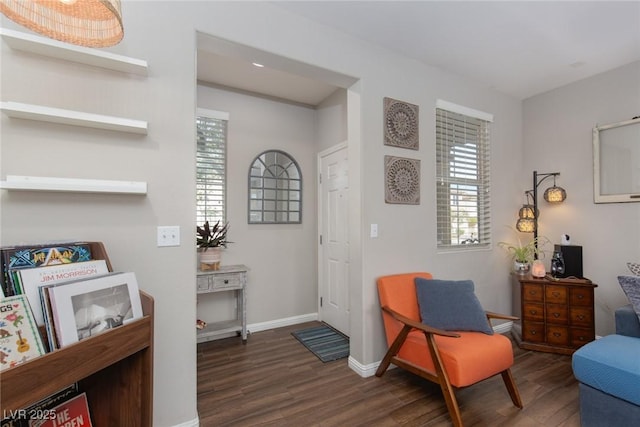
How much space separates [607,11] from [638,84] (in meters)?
1.15

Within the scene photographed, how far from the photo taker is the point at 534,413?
6.25 feet

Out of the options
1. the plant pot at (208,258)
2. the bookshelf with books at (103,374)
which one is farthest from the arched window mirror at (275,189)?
the bookshelf with books at (103,374)

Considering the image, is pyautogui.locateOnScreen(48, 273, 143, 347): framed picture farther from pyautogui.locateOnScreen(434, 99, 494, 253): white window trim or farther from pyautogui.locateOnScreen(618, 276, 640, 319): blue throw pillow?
pyautogui.locateOnScreen(618, 276, 640, 319): blue throw pillow

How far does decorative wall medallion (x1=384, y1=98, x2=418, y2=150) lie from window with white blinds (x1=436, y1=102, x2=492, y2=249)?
15.8 inches

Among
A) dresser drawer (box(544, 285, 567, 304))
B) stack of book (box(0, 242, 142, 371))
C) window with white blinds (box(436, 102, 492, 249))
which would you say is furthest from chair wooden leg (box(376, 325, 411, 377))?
dresser drawer (box(544, 285, 567, 304))

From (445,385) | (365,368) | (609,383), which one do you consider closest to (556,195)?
(609,383)

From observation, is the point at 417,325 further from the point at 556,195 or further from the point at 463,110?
the point at 556,195

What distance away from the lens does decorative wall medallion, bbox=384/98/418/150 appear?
2.54 m

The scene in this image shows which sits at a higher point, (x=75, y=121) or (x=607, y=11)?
(x=607, y=11)

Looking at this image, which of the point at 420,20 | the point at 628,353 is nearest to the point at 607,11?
the point at 420,20

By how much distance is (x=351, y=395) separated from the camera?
2.11 meters

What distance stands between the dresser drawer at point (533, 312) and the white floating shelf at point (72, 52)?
12.2 feet

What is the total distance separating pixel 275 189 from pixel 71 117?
2.24m

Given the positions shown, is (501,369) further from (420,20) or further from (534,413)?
(420,20)
